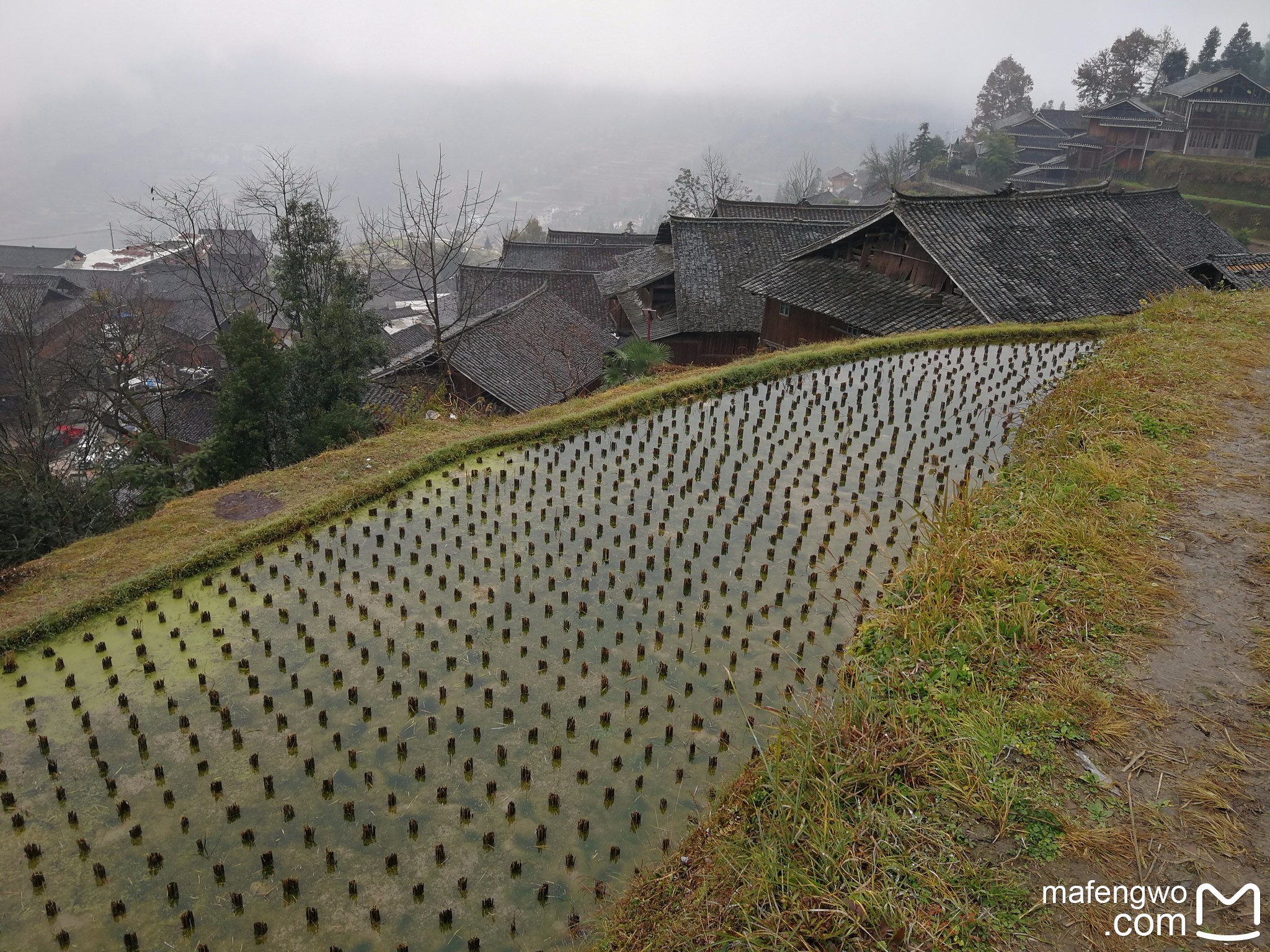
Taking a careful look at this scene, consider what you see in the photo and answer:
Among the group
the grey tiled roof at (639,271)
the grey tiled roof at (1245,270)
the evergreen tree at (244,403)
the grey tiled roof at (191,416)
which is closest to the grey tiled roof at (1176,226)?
the grey tiled roof at (1245,270)

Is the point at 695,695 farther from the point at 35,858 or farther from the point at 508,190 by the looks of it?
the point at 508,190

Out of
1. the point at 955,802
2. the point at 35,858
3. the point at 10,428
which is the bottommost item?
the point at 10,428

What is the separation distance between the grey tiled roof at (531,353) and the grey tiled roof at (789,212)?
7424 mm

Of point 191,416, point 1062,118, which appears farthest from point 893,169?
point 191,416

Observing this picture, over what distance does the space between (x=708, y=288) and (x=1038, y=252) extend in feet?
34.0

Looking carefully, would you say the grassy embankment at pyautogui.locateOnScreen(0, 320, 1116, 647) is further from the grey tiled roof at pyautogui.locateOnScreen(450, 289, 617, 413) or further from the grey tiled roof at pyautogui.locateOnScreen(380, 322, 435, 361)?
the grey tiled roof at pyautogui.locateOnScreen(380, 322, 435, 361)

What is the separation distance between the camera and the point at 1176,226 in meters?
25.1

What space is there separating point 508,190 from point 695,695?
187634 mm

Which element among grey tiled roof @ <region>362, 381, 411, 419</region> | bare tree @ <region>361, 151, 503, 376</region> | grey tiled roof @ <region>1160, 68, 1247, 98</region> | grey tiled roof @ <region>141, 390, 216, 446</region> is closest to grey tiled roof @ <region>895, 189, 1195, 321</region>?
bare tree @ <region>361, 151, 503, 376</region>

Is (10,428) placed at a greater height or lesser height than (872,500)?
lesser

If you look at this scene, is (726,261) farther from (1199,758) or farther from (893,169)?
(893,169)

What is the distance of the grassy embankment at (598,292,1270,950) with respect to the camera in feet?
11.0

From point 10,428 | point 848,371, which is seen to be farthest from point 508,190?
point 848,371

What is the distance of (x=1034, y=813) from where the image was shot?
12.0 ft
